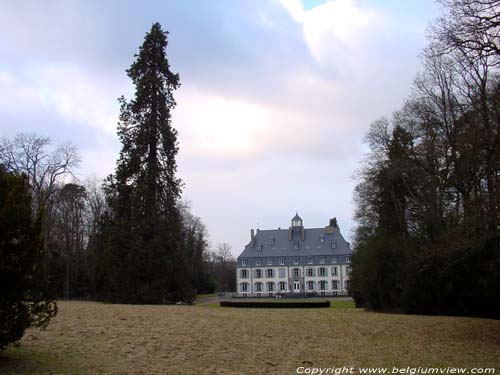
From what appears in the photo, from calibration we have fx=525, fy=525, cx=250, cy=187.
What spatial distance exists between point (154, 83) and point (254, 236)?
61.2 m

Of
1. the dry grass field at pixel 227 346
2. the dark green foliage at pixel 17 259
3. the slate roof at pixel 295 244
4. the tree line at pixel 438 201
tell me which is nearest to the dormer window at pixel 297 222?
the slate roof at pixel 295 244

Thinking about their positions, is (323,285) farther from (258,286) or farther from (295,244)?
(258,286)

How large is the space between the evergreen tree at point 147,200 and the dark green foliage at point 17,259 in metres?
23.9

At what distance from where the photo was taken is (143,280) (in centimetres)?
3372

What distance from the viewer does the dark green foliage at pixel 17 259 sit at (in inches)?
346

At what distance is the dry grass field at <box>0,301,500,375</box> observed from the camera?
32.0ft

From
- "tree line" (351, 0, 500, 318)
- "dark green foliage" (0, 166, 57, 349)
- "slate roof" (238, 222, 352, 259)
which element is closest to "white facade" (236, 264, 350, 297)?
"slate roof" (238, 222, 352, 259)

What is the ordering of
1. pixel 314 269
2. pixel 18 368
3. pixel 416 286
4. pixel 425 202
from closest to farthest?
pixel 18 368, pixel 416 286, pixel 425 202, pixel 314 269

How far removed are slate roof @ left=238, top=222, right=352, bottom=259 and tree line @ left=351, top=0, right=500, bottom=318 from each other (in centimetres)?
5206

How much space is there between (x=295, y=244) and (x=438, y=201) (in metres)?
62.9

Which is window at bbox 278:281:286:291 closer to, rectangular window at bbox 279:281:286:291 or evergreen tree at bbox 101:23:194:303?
rectangular window at bbox 279:281:286:291

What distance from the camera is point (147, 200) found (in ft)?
114

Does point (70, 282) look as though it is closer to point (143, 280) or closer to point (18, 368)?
point (143, 280)

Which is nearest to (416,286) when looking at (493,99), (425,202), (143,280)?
(425,202)
